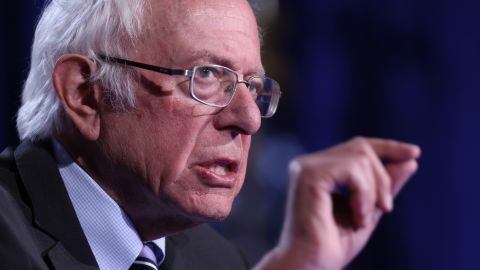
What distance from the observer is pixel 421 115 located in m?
2.90

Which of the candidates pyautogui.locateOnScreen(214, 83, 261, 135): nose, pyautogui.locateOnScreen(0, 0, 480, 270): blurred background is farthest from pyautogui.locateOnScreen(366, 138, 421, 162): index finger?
pyautogui.locateOnScreen(0, 0, 480, 270): blurred background

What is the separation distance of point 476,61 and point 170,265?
1708mm

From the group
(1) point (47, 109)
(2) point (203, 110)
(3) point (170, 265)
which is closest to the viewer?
(2) point (203, 110)

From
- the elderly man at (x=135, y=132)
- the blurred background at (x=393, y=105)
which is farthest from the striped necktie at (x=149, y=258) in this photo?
the blurred background at (x=393, y=105)

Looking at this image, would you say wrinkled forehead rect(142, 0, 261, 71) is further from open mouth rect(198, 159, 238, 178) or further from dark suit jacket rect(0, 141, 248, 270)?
dark suit jacket rect(0, 141, 248, 270)

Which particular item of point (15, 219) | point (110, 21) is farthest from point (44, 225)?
point (110, 21)

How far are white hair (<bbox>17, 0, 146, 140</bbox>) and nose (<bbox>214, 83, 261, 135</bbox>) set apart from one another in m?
0.21

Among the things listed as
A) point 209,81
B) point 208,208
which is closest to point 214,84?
point 209,81

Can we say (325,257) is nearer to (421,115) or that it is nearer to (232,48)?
(232,48)

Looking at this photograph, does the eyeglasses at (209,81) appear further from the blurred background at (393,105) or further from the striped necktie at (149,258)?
the blurred background at (393,105)

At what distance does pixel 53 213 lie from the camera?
5.00 feet

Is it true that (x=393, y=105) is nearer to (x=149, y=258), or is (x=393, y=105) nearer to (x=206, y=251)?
(x=206, y=251)

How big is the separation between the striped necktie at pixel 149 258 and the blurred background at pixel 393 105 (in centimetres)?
108

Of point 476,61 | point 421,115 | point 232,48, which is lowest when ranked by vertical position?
point 421,115
